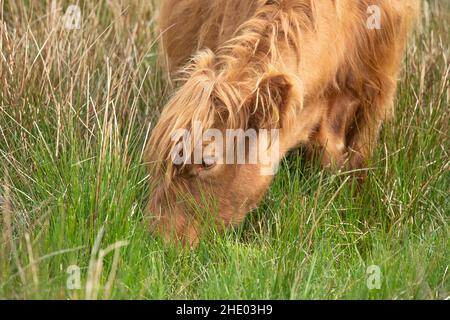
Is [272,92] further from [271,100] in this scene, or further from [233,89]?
[233,89]

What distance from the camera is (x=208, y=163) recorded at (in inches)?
165

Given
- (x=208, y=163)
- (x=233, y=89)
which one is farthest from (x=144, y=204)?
(x=233, y=89)

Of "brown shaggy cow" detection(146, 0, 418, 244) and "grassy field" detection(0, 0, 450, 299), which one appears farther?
A: "brown shaggy cow" detection(146, 0, 418, 244)

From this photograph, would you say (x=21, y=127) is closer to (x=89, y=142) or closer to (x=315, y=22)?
(x=89, y=142)

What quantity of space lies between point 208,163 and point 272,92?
17.3 inches

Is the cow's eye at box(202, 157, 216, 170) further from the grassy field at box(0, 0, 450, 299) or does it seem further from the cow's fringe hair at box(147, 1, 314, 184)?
the grassy field at box(0, 0, 450, 299)

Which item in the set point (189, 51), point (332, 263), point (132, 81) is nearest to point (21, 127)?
point (132, 81)

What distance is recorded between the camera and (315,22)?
4.45 m

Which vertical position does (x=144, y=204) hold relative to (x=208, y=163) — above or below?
below

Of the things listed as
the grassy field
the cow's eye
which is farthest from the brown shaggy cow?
the grassy field

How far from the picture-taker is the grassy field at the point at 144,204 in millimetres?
3736

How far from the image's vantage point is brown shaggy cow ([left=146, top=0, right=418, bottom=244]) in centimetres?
418

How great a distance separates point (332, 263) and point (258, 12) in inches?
50.2

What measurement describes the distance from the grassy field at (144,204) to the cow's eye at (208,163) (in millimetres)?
324
